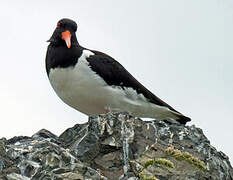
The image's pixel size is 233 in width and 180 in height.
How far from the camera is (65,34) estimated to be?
2016 centimetres

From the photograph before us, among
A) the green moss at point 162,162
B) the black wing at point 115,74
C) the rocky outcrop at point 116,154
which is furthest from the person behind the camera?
the black wing at point 115,74

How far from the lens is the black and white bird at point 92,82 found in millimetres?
18688

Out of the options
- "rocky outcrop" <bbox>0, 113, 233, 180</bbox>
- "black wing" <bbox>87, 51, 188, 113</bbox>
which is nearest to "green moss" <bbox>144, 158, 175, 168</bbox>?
"rocky outcrop" <bbox>0, 113, 233, 180</bbox>

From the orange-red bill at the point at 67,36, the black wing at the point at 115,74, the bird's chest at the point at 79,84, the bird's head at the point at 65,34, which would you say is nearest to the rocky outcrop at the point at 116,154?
the bird's chest at the point at 79,84

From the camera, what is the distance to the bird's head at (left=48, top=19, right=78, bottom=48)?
1989cm

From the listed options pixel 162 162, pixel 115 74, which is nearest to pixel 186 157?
pixel 162 162

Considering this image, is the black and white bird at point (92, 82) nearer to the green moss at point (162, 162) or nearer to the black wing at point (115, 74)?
the black wing at point (115, 74)

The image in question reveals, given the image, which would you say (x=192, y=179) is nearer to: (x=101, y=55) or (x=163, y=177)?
(x=163, y=177)

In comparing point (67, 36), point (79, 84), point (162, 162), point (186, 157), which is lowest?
point (162, 162)

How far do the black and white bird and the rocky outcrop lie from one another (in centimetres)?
282

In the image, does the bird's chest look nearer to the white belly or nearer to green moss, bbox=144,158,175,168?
the white belly

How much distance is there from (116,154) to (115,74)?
563cm

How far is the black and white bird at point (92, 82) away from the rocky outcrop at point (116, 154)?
2.82 meters

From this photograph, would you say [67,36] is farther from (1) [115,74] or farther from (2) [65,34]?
(1) [115,74]
